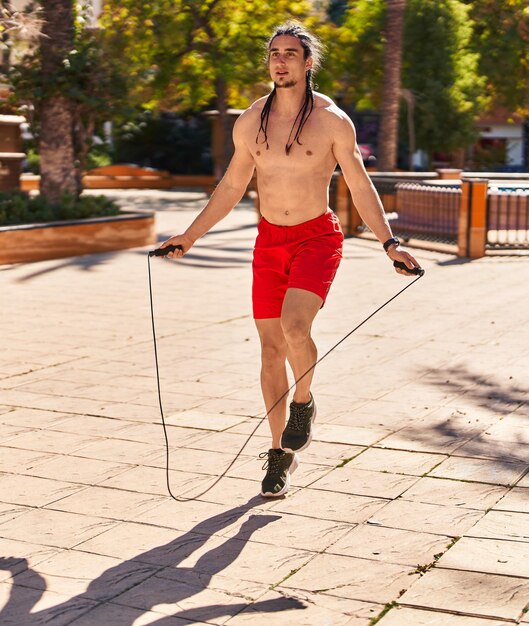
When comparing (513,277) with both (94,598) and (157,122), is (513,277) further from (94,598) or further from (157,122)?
(157,122)

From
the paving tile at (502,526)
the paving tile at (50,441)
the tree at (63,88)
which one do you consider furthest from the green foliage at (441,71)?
the paving tile at (502,526)

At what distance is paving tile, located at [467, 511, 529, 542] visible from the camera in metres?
4.60

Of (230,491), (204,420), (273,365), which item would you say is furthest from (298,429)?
(204,420)

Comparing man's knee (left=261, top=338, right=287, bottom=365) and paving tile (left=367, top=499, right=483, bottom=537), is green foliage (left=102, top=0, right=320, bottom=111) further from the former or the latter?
paving tile (left=367, top=499, right=483, bottom=537)

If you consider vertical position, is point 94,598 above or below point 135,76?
below

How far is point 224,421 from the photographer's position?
6668 millimetres

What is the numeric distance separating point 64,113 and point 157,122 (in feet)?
71.2

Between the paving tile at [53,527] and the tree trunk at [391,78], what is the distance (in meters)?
19.4

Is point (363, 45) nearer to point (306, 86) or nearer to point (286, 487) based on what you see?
point (306, 86)

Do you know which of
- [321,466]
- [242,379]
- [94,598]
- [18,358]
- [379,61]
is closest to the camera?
[94,598]

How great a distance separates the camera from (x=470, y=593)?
4.00 metres

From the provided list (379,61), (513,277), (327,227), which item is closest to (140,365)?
(327,227)

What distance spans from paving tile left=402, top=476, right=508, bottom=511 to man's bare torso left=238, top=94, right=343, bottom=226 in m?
1.33

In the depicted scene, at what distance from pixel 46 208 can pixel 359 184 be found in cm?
1152
